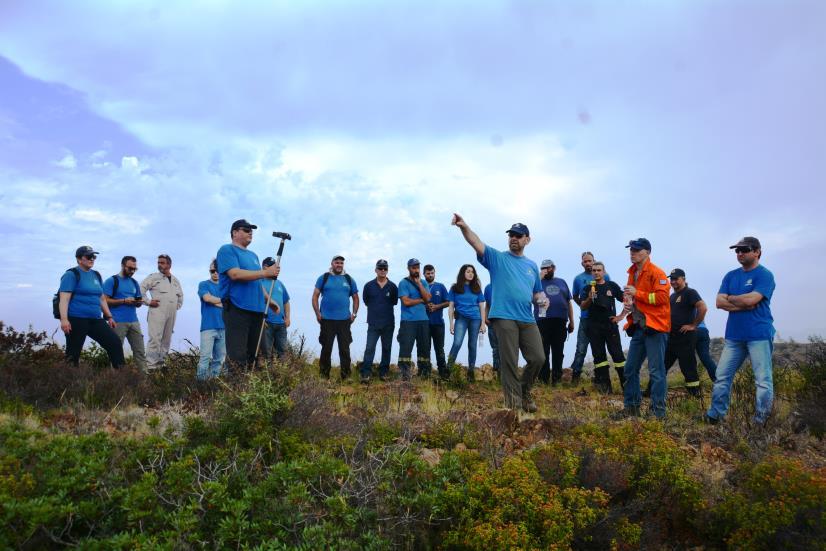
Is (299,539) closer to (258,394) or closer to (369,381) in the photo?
(258,394)

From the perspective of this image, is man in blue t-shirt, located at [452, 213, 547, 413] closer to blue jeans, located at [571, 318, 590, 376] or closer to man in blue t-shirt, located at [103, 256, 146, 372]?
blue jeans, located at [571, 318, 590, 376]

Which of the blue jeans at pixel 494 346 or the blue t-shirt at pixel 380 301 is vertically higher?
the blue t-shirt at pixel 380 301

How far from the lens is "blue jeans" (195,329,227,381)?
8.52 meters

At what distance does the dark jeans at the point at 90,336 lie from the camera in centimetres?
859

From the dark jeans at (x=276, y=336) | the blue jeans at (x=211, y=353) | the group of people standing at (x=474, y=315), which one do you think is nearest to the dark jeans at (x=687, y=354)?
the group of people standing at (x=474, y=315)

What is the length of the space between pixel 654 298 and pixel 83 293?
24.1ft

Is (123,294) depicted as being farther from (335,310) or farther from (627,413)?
(627,413)

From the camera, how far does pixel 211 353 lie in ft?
29.8

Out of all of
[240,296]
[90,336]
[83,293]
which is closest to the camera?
[240,296]

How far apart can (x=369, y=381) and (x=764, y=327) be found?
5899 mm

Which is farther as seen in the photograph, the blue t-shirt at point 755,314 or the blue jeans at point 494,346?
the blue jeans at point 494,346

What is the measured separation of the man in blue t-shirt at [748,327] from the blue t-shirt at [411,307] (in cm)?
513

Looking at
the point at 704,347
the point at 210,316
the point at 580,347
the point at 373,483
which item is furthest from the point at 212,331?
the point at 704,347

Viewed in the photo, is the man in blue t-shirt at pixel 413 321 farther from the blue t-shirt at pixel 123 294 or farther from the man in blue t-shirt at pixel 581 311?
the blue t-shirt at pixel 123 294
